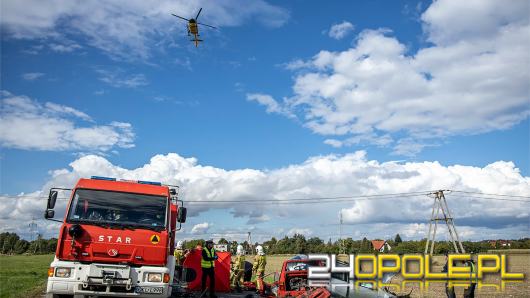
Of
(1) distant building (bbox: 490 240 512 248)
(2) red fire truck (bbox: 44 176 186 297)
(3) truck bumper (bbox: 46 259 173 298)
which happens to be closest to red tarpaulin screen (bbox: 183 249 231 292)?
(2) red fire truck (bbox: 44 176 186 297)

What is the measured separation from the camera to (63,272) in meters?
8.56

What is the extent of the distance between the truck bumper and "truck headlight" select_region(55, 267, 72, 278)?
0.13 ft

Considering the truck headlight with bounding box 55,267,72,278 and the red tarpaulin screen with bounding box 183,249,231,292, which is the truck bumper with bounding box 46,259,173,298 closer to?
the truck headlight with bounding box 55,267,72,278

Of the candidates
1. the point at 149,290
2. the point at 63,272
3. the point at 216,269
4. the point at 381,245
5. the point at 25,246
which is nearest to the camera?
the point at 63,272

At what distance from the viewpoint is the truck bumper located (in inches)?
334

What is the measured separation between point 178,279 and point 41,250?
10729cm

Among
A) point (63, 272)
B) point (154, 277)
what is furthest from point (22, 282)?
point (154, 277)

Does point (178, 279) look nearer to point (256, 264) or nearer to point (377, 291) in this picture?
point (256, 264)

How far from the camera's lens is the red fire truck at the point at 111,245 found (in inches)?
339

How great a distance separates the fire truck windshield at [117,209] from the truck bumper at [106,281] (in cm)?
88

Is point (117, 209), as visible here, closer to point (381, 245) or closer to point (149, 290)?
point (149, 290)

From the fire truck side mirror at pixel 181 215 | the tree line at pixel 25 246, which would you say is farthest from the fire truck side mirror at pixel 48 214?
the tree line at pixel 25 246

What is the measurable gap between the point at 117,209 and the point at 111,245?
35.8 inches

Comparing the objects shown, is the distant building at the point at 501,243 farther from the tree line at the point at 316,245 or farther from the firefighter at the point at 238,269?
the firefighter at the point at 238,269
